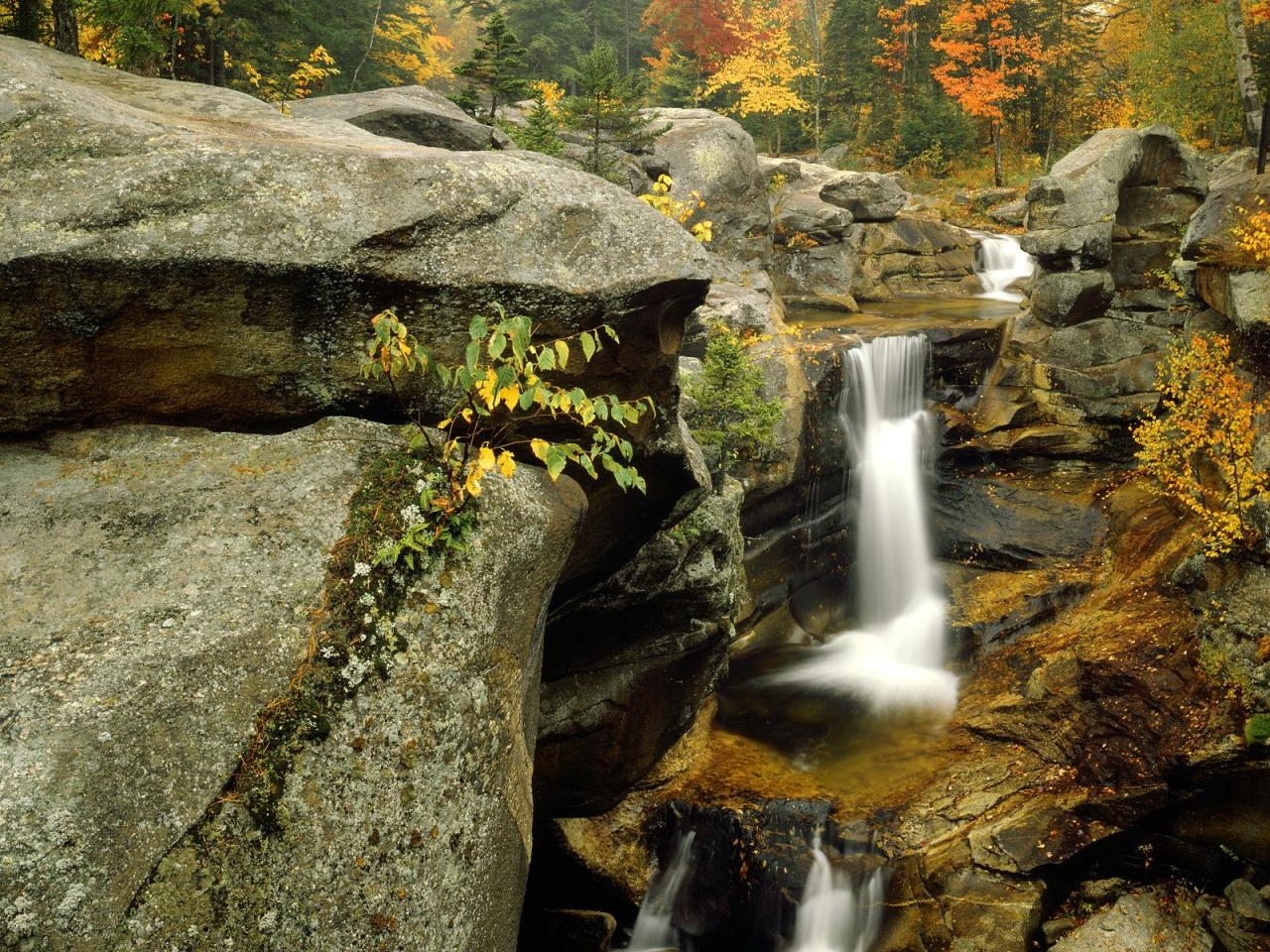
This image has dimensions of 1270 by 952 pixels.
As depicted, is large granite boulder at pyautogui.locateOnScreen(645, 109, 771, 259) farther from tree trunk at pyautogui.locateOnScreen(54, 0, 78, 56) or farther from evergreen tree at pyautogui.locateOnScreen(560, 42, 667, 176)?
tree trunk at pyautogui.locateOnScreen(54, 0, 78, 56)

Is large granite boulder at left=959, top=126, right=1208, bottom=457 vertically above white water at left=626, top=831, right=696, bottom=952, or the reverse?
large granite boulder at left=959, top=126, right=1208, bottom=457

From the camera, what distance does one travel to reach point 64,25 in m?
10.1

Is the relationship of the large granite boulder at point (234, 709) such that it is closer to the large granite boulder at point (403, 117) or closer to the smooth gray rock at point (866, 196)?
the large granite boulder at point (403, 117)

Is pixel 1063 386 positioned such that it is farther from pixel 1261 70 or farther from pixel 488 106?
pixel 488 106

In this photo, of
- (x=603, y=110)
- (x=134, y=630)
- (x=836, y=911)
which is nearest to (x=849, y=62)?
(x=603, y=110)

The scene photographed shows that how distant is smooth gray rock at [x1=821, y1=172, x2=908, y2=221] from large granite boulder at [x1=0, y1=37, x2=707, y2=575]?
2244 centimetres

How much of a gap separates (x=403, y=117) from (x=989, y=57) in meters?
27.6

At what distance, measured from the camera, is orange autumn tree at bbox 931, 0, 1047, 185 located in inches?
1244

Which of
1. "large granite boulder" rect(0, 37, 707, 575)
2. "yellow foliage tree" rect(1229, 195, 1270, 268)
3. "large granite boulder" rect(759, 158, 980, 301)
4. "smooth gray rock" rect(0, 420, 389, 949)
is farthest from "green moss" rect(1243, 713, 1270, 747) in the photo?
"large granite boulder" rect(759, 158, 980, 301)

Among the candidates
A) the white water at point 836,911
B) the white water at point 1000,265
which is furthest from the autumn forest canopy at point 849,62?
the white water at point 836,911

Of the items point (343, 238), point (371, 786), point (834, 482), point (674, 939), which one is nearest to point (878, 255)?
point (834, 482)

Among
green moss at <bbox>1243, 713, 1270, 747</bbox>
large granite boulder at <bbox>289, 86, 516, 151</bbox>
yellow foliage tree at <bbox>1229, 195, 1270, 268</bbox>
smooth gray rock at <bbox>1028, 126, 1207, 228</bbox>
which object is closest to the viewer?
green moss at <bbox>1243, 713, 1270, 747</bbox>

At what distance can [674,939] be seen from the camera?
10.7 meters

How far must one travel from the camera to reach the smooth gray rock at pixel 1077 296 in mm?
19141
